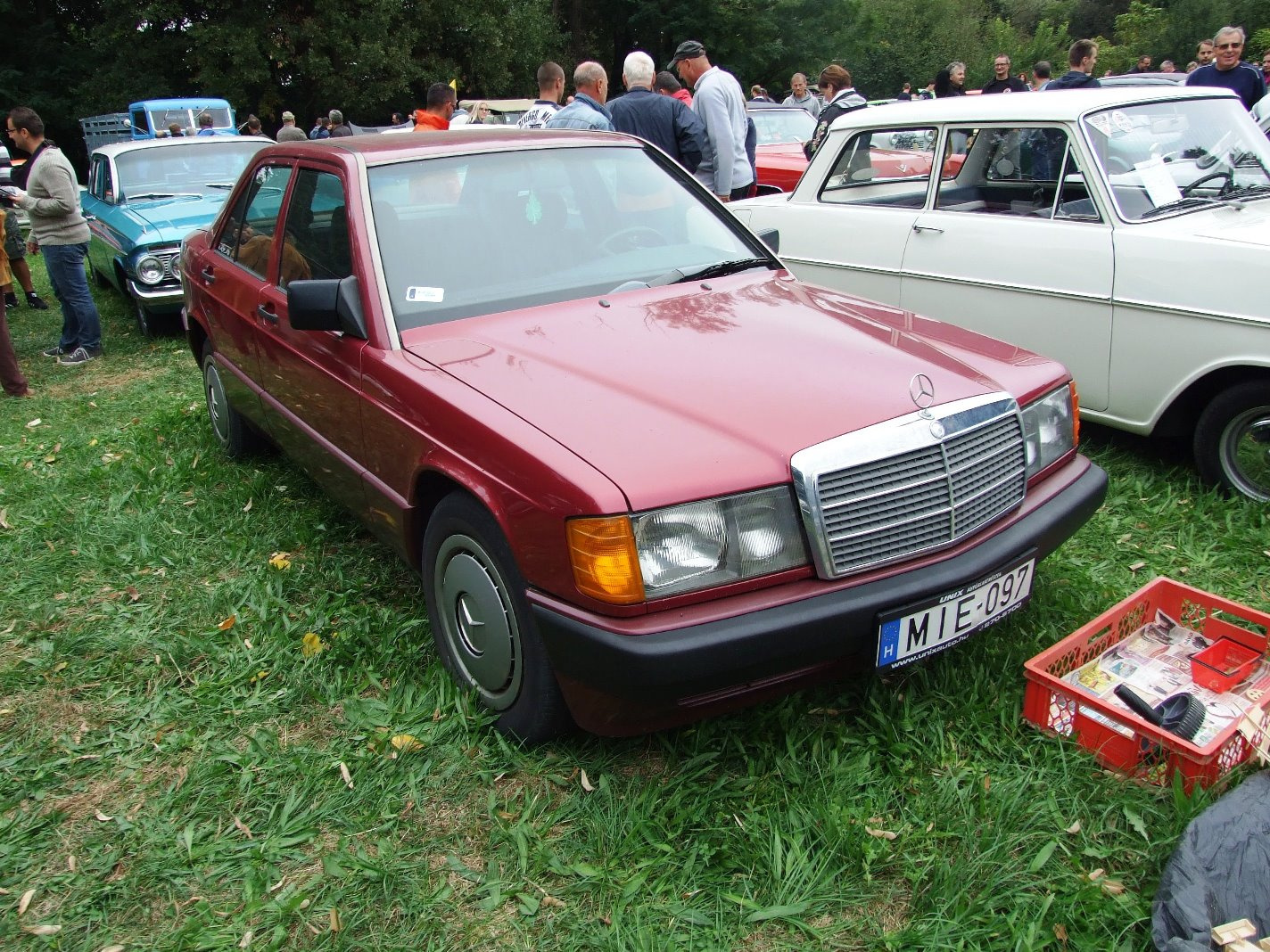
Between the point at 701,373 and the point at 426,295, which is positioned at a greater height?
the point at 426,295

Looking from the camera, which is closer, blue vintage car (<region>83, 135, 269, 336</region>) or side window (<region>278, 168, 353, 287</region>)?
side window (<region>278, 168, 353, 287</region>)

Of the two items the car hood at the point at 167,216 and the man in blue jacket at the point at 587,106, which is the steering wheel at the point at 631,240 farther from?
the car hood at the point at 167,216

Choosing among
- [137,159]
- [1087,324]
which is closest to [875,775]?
[1087,324]

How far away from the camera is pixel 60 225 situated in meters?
7.70

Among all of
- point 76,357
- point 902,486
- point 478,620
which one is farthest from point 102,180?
point 902,486

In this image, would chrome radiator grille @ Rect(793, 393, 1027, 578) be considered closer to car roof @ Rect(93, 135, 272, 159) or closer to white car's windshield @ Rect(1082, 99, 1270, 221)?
white car's windshield @ Rect(1082, 99, 1270, 221)

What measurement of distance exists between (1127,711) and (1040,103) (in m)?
3.16

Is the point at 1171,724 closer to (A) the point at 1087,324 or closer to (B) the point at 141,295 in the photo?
(A) the point at 1087,324

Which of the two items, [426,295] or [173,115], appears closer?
[426,295]

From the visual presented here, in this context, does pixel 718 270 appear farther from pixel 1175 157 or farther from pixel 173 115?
pixel 173 115

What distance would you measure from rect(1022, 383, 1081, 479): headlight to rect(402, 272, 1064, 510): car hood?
3.6 inches

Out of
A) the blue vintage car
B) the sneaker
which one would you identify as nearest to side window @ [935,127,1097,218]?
the blue vintage car

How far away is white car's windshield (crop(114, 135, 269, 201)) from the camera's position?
30.0 ft

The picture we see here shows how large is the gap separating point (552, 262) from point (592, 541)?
4.83 ft
